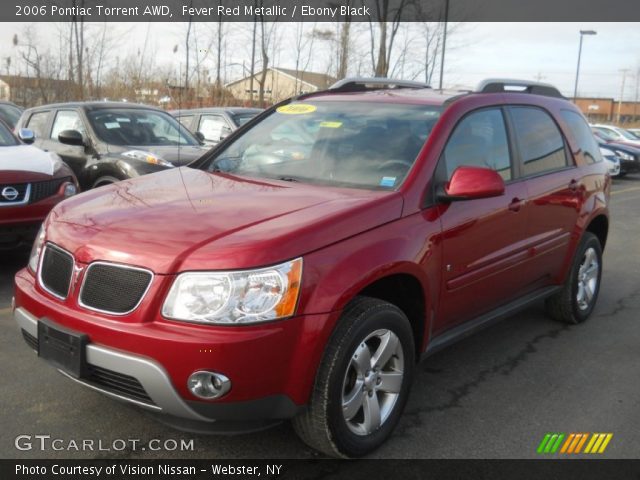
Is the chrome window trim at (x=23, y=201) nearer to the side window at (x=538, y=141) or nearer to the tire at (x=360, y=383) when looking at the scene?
the tire at (x=360, y=383)

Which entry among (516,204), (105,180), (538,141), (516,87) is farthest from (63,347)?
(105,180)

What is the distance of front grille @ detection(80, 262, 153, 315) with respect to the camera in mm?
2662

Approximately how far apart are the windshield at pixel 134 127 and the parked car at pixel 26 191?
5.95ft

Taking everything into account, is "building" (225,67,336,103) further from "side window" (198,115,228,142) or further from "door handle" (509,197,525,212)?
"door handle" (509,197,525,212)

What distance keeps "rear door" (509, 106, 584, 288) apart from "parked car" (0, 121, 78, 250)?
417 cm

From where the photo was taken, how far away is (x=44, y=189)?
19.5ft

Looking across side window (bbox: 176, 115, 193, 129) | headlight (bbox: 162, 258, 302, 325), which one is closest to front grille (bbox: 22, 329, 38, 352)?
headlight (bbox: 162, 258, 302, 325)

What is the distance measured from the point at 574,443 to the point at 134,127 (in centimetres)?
692

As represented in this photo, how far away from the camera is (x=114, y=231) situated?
9.40ft

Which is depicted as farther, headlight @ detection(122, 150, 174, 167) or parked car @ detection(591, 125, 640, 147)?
parked car @ detection(591, 125, 640, 147)

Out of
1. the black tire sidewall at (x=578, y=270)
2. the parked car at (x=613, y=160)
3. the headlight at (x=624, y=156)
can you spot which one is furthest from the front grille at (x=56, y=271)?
the headlight at (x=624, y=156)

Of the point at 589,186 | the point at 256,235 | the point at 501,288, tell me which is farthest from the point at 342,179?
the point at 589,186

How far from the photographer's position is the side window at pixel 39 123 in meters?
8.99

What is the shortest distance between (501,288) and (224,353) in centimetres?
219
